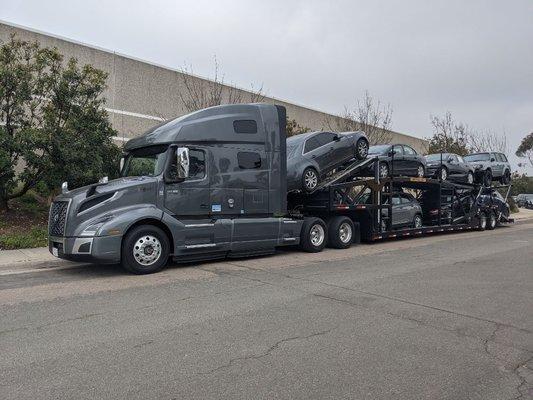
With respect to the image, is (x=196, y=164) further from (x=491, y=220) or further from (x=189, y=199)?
(x=491, y=220)

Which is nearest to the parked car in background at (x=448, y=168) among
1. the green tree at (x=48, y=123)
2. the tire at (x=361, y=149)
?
the tire at (x=361, y=149)

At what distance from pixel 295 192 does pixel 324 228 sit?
1245mm

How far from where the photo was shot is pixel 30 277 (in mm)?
9641

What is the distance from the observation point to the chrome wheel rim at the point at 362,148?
50.2 feet

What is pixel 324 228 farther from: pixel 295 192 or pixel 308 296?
pixel 308 296

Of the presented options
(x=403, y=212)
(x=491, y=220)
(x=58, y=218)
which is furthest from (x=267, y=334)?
(x=491, y=220)

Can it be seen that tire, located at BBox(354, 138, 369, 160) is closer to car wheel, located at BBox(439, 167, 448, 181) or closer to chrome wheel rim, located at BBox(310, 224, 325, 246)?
chrome wheel rim, located at BBox(310, 224, 325, 246)

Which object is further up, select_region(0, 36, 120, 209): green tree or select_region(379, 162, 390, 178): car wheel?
select_region(0, 36, 120, 209): green tree

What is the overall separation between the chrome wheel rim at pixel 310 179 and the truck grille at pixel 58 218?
6171 millimetres

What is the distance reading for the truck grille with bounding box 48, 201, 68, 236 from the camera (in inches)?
375

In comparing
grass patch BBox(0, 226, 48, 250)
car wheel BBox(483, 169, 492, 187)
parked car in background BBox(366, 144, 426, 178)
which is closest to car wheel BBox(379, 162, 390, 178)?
parked car in background BBox(366, 144, 426, 178)

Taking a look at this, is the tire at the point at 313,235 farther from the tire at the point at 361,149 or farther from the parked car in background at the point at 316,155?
the tire at the point at 361,149

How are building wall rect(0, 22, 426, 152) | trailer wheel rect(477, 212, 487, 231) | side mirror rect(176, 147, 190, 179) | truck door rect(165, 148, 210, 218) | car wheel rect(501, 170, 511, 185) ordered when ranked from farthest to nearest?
car wheel rect(501, 170, 511, 185)
trailer wheel rect(477, 212, 487, 231)
building wall rect(0, 22, 426, 152)
truck door rect(165, 148, 210, 218)
side mirror rect(176, 147, 190, 179)

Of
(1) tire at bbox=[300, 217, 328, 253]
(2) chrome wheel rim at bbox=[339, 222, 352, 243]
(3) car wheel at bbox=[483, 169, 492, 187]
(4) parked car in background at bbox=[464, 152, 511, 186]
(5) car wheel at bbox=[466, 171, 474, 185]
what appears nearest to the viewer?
(1) tire at bbox=[300, 217, 328, 253]
